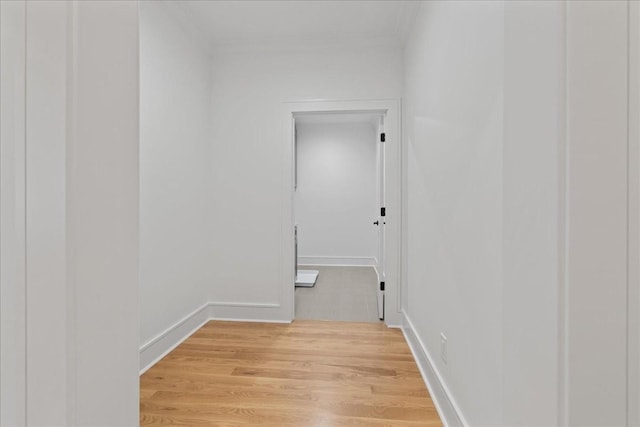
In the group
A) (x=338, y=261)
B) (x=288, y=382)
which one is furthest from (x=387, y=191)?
(x=338, y=261)

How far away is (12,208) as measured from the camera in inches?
21.6

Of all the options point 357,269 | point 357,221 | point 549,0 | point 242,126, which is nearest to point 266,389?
point 549,0

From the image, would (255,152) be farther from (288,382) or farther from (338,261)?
(338,261)

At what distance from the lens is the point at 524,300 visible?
0.65 m

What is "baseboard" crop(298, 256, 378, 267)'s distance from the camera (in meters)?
5.73

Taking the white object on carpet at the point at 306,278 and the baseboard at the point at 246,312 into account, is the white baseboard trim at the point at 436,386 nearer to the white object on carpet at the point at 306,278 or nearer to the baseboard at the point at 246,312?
the baseboard at the point at 246,312

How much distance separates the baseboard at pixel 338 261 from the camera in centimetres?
573

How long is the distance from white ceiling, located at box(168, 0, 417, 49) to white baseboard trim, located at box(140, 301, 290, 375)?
2.46 m

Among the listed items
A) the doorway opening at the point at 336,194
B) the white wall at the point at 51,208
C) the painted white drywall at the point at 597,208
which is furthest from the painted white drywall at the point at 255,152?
the doorway opening at the point at 336,194

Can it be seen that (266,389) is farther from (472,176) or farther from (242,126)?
(242,126)

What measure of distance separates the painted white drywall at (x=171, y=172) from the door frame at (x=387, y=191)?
0.74 m

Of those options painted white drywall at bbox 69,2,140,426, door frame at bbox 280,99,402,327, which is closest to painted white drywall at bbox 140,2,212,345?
door frame at bbox 280,99,402,327

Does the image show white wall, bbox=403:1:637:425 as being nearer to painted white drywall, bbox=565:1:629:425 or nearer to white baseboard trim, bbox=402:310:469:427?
painted white drywall, bbox=565:1:629:425

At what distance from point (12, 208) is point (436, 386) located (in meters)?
1.87
